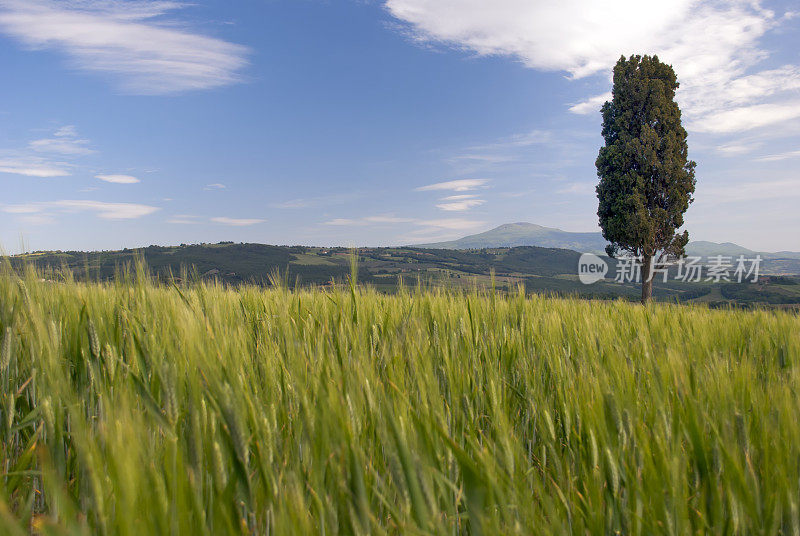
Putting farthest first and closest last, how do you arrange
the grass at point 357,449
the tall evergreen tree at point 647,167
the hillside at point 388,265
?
the hillside at point 388,265
the tall evergreen tree at point 647,167
the grass at point 357,449

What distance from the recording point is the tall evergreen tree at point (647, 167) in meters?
23.2

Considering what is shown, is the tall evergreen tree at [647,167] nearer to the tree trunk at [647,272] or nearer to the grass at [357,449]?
the tree trunk at [647,272]

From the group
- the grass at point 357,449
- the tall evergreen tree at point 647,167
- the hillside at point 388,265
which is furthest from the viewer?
the hillside at point 388,265

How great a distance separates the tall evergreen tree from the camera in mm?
23156

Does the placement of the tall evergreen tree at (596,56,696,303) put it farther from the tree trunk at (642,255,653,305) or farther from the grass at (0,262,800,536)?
the grass at (0,262,800,536)

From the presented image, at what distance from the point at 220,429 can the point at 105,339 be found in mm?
1324

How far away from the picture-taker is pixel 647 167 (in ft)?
76.3

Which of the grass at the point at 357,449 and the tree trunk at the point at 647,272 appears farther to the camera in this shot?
the tree trunk at the point at 647,272

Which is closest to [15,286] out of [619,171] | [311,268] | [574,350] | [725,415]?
[574,350]

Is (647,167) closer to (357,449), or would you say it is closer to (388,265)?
(357,449)

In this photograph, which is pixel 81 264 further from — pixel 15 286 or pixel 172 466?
pixel 172 466

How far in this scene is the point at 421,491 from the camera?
0.80 metres

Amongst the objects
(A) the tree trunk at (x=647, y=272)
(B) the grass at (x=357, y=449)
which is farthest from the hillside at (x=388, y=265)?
(B) the grass at (x=357, y=449)

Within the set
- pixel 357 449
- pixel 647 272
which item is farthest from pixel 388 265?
pixel 357 449
